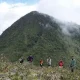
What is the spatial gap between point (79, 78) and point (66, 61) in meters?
172

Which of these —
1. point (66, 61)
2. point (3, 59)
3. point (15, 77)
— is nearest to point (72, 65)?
point (3, 59)

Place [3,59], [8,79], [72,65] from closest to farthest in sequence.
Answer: [8,79]
[3,59]
[72,65]

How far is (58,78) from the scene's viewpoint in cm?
1770

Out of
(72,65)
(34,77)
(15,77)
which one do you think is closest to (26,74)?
(34,77)

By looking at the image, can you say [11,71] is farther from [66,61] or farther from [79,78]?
[66,61]

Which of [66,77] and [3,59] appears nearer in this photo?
[66,77]

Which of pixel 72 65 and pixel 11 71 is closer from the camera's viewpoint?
pixel 11 71

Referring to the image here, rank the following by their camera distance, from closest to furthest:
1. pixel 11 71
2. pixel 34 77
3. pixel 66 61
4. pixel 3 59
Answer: pixel 34 77, pixel 11 71, pixel 3 59, pixel 66 61

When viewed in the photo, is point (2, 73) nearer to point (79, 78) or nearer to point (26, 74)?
point (26, 74)

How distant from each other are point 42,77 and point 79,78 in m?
1.93

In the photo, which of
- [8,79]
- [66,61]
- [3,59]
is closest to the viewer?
[8,79]

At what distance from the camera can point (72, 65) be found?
28.2 m

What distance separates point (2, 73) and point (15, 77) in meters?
1.75

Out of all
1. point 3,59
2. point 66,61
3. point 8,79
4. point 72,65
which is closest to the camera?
point 8,79
